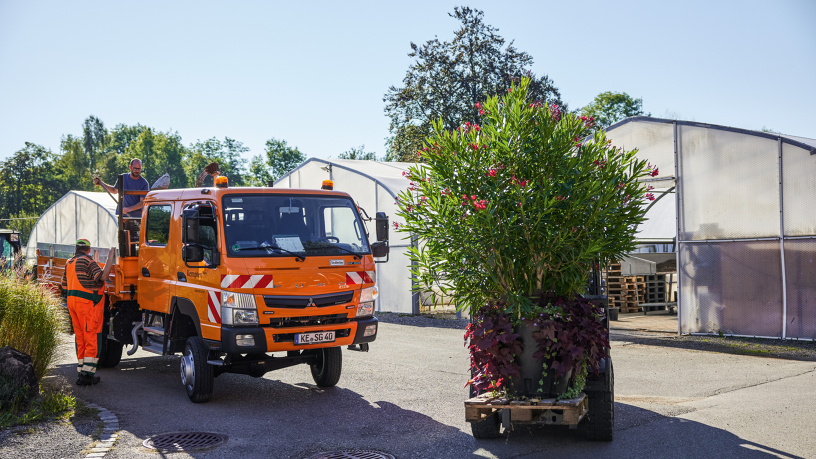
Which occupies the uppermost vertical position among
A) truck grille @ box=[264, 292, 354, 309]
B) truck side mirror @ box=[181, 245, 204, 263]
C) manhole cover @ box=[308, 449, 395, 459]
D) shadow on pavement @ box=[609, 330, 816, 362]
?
truck side mirror @ box=[181, 245, 204, 263]

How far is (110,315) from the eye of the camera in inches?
395

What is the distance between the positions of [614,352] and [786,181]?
483cm

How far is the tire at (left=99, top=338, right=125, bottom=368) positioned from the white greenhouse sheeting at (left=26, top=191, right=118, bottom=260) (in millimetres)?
15058

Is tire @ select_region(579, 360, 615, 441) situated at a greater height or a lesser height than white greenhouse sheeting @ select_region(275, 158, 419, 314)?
lesser

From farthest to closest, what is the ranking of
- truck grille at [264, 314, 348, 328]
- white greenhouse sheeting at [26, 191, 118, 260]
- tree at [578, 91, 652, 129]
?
tree at [578, 91, 652, 129] < white greenhouse sheeting at [26, 191, 118, 260] < truck grille at [264, 314, 348, 328]

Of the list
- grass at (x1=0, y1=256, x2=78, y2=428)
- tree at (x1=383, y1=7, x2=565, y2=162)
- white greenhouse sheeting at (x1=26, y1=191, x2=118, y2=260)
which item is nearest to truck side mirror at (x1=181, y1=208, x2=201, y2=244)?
grass at (x1=0, y1=256, x2=78, y2=428)

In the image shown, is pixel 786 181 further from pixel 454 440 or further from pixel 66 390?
pixel 66 390

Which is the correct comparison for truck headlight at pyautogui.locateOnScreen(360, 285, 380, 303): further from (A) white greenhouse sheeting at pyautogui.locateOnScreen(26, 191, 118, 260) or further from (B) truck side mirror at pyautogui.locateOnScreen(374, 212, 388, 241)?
(A) white greenhouse sheeting at pyautogui.locateOnScreen(26, 191, 118, 260)

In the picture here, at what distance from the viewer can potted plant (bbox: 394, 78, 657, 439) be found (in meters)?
5.86

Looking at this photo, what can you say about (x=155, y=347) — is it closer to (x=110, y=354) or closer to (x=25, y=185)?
(x=110, y=354)

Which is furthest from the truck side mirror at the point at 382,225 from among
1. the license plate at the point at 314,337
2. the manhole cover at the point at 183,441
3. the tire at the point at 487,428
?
the manhole cover at the point at 183,441

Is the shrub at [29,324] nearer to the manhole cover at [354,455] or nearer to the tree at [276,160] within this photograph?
the manhole cover at [354,455]

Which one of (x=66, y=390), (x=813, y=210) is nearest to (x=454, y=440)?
(x=66, y=390)

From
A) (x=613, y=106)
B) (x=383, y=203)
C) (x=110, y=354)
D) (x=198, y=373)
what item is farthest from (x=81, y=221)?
(x=613, y=106)
